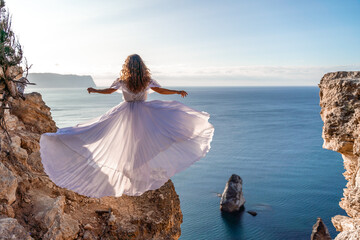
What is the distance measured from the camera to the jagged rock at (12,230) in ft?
14.3

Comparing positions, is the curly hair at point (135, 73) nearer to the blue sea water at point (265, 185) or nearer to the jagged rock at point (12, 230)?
the jagged rock at point (12, 230)

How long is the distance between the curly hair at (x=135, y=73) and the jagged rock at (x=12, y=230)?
2772mm

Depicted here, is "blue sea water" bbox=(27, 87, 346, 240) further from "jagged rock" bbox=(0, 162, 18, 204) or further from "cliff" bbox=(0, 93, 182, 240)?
"jagged rock" bbox=(0, 162, 18, 204)

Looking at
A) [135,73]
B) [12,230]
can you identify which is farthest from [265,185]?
[12,230]

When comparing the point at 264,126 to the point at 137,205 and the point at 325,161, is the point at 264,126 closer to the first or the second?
the point at 325,161

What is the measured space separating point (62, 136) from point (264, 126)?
261ft

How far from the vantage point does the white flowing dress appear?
465 centimetres

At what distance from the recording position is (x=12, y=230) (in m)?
4.48

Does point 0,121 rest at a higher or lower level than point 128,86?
lower

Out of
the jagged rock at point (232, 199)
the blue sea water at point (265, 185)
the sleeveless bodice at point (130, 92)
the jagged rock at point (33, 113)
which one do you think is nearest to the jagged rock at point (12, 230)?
the sleeveless bodice at point (130, 92)

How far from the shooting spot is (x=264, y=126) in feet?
264

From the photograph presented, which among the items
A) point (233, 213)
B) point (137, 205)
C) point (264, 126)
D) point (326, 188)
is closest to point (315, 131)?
point (264, 126)

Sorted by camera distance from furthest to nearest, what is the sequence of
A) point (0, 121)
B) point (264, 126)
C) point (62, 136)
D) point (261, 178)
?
point (264, 126) → point (261, 178) → point (0, 121) → point (62, 136)

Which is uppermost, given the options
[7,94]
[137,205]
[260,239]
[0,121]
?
[7,94]
